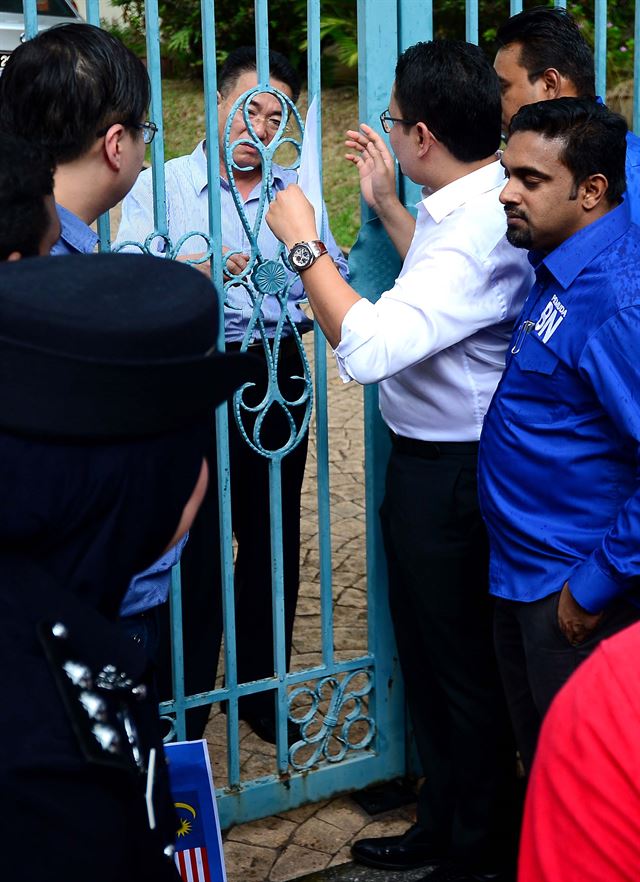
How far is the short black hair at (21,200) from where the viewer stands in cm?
180

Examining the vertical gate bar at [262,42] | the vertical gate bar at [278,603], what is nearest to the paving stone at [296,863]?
the vertical gate bar at [278,603]

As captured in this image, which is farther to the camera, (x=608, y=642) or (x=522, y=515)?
(x=522, y=515)

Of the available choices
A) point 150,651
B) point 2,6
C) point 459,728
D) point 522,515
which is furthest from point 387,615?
point 2,6

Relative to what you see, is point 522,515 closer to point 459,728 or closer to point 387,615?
point 459,728

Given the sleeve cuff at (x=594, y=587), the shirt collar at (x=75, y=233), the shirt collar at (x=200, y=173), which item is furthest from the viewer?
the shirt collar at (x=200, y=173)

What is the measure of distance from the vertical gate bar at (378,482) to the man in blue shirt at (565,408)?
25.2 inches

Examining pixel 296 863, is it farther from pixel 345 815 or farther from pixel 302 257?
pixel 302 257

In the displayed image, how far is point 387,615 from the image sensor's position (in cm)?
346

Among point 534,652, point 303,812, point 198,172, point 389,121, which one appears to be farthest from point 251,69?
point 303,812

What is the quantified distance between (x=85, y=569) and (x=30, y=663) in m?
0.12

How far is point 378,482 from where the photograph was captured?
3.37 metres

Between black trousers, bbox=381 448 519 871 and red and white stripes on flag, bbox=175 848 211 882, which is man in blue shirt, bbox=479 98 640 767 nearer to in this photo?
black trousers, bbox=381 448 519 871

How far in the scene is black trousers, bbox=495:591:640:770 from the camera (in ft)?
8.41

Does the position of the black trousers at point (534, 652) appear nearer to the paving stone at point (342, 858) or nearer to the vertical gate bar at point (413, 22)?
the paving stone at point (342, 858)
